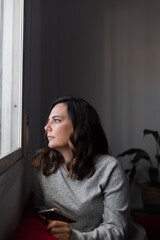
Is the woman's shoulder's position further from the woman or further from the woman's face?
the woman's face

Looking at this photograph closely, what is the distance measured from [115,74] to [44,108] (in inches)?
29.5

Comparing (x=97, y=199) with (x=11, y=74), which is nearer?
(x=97, y=199)

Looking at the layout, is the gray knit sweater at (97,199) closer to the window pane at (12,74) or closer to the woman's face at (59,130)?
the woman's face at (59,130)

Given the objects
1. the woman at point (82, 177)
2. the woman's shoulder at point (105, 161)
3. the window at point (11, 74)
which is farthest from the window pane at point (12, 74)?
the woman's shoulder at point (105, 161)

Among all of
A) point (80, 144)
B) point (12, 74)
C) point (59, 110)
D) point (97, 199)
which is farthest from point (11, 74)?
point (97, 199)

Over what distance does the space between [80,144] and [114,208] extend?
0.95ft

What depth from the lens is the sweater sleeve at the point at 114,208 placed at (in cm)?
108

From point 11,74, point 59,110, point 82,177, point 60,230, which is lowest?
point 60,230

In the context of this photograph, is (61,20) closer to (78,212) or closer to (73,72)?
(73,72)

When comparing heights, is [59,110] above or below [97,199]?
above

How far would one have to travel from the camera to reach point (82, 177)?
1207 mm

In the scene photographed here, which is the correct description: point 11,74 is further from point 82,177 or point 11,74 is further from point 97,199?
point 97,199

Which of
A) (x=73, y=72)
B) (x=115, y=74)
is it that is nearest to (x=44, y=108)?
(x=73, y=72)

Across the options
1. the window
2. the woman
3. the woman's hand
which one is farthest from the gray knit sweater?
the window
